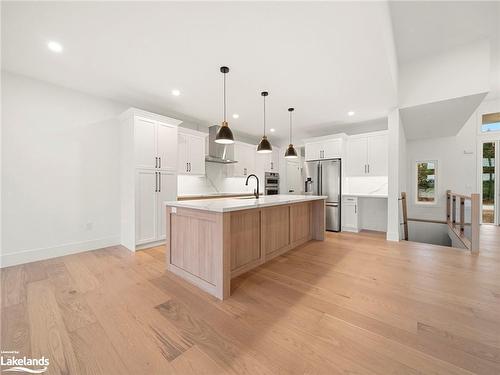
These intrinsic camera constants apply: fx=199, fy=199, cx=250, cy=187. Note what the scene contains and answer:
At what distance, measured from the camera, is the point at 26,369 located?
1.21 metres

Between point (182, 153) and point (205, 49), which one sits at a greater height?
point (205, 49)

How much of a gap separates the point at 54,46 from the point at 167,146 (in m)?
1.88

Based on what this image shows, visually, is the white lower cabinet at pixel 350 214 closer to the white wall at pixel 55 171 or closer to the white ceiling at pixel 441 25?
the white ceiling at pixel 441 25

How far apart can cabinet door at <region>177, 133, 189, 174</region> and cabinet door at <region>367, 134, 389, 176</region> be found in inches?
168

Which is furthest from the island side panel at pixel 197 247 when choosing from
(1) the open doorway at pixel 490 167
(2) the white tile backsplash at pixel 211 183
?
(1) the open doorway at pixel 490 167

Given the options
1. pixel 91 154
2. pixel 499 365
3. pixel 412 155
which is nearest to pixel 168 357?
pixel 499 365

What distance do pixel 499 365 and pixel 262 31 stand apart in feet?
10.1

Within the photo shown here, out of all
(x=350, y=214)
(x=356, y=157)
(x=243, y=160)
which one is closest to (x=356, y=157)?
(x=356, y=157)

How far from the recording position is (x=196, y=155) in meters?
4.57

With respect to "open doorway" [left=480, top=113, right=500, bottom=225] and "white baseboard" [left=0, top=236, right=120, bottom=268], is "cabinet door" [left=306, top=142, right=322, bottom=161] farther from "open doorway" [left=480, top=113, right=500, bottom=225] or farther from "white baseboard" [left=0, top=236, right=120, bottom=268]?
"white baseboard" [left=0, top=236, right=120, bottom=268]

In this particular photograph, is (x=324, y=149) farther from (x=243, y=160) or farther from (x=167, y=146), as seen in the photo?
(x=167, y=146)

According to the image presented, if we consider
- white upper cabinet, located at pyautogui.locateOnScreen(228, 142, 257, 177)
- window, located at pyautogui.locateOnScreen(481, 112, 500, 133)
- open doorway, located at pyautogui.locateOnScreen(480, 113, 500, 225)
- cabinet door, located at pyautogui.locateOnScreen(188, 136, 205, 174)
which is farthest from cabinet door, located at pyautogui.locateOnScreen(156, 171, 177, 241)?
window, located at pyautogui.locateOnScreen(481, 112, 500, 133)

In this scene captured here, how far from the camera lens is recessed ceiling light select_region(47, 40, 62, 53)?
218cm

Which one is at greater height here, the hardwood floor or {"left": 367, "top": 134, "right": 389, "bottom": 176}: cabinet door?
{"left": 367, "top": 134, "right": 389, "bottom": 176}: cabinet door
